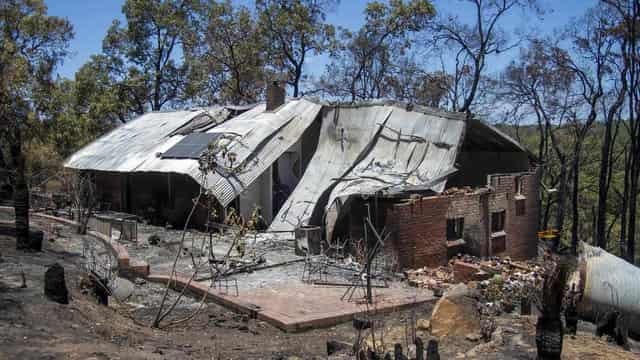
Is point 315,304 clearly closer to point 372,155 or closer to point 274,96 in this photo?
point 372,155

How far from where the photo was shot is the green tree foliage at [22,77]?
38.9ft

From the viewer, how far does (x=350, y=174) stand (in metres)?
17.4

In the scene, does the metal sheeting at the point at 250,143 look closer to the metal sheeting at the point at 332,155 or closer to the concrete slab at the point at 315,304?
the metal sheeting at the point at 332,155

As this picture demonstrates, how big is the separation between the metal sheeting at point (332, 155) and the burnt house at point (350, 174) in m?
0.04

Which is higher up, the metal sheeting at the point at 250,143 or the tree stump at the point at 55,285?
the metal sheeting at the point at 250,143

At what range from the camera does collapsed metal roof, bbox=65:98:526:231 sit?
16.1m

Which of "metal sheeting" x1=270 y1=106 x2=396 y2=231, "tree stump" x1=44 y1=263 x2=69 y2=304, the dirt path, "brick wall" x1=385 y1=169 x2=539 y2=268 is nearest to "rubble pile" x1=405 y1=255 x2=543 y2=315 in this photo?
"brick wall" x1=385 y1=169 x2=539 y2=268

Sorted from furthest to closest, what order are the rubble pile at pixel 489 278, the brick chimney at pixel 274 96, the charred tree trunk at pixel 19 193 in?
the brick chimney at pixel 274 96, the charred tree trunk at pixel 19 193, the rubble pile at pixel 489 278

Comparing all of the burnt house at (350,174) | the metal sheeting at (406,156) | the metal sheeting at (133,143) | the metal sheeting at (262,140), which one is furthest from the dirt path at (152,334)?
the metal sheeting at (133,143)

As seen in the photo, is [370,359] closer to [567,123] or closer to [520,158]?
[520,158]

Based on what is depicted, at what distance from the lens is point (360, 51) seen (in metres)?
31.4

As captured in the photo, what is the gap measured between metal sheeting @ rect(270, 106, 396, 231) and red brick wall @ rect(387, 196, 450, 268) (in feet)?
13.0

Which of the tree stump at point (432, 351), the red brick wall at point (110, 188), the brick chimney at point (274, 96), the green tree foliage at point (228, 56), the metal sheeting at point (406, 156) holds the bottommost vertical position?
the tree stump at point (432, 351)

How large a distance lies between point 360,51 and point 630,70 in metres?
13.5
